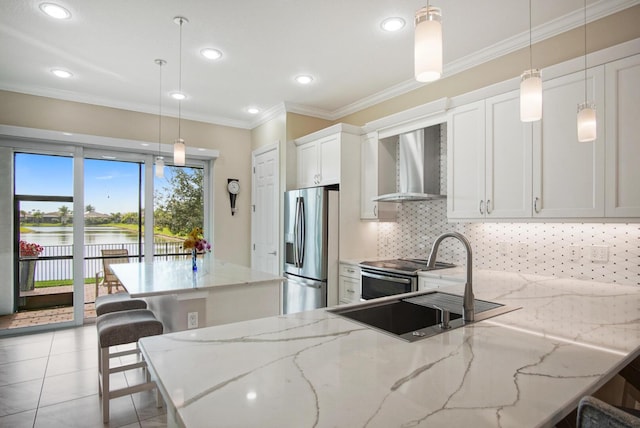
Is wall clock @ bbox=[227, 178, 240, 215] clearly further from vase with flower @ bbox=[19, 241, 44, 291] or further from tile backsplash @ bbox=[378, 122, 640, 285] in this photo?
tile backsplash @ bbox=[378, 122, 640, 285]

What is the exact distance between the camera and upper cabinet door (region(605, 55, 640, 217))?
208 cm

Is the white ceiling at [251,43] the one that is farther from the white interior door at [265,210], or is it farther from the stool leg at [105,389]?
the stool leg at [105,389]

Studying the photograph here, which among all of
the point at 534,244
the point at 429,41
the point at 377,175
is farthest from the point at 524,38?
the point at 429,41

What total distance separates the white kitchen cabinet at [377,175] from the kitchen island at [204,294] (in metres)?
1.50

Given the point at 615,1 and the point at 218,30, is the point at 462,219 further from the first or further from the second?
the point at 218,30

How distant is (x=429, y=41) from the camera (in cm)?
119

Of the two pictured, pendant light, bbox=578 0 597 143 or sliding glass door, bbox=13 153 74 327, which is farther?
sliding glass door, bbox=13 153 74 327

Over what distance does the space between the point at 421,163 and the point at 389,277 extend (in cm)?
114

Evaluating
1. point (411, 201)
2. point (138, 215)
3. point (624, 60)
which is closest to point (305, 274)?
point (411, 201)

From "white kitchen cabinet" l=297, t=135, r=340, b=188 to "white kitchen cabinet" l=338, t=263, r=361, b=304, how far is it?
0.94 m

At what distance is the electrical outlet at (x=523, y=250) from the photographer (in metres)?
2.81

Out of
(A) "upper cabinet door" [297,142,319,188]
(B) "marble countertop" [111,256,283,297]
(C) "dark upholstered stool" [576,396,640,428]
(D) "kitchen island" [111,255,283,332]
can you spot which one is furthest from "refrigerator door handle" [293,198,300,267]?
(C) "dark upholstered stool" [576,396,640,428]

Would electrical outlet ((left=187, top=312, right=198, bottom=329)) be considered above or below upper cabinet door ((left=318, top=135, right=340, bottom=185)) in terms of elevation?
below

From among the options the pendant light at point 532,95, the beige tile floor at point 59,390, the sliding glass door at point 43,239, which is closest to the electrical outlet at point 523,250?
the pendant light at point 532,95
